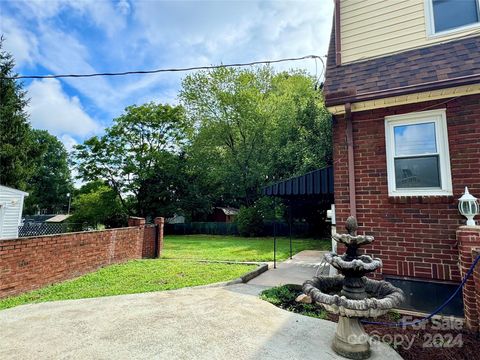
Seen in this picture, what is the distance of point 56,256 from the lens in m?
6.03

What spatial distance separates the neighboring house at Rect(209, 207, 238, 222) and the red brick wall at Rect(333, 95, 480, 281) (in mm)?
24864

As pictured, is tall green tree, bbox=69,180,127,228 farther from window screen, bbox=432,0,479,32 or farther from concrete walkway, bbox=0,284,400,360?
window screen, bbox=432,0,479,32

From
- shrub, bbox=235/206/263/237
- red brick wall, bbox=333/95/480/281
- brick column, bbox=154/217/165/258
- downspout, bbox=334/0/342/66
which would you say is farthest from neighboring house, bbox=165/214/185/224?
red brick wall, bbox=333/95/480/281

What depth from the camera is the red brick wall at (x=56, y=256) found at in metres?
5.09

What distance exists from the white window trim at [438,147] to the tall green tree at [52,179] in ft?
157

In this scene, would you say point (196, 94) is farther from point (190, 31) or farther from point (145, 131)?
point (190, 31)

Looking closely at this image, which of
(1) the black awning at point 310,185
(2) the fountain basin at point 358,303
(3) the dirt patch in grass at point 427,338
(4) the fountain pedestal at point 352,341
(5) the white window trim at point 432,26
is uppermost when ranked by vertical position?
(5) the white window trim at point 432,26

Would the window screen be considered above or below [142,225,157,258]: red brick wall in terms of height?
above

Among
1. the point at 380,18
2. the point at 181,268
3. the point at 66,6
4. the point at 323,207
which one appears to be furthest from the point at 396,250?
the point at 323,207

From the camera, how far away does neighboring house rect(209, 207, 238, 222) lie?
95.4 ft

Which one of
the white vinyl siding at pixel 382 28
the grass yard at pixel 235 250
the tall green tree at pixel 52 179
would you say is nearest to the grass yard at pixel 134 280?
the grass yard at pixel 235 250

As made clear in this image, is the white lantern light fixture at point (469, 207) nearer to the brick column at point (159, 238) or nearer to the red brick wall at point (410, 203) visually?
the red brick wall at point (410, 203)

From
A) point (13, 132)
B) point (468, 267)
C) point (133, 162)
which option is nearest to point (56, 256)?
point (468, 267)

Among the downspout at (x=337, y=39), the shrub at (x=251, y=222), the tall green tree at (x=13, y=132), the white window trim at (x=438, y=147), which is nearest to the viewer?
the white window trim at (x=438, y=147)
